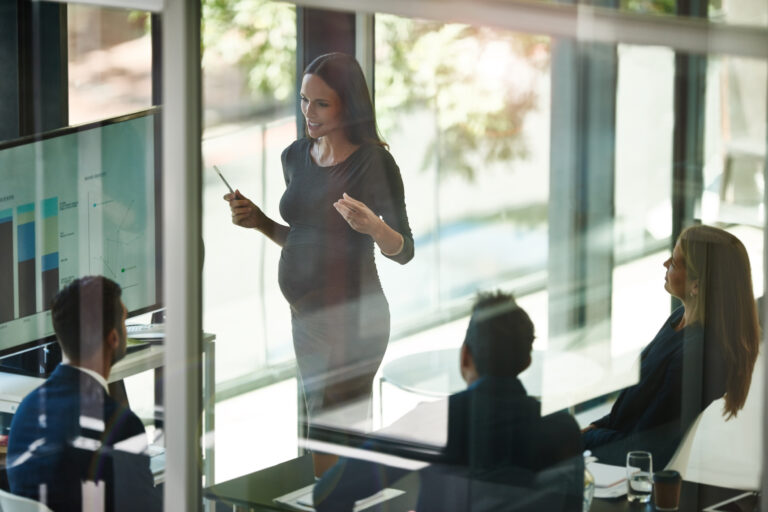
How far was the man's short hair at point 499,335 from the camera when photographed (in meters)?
2.41

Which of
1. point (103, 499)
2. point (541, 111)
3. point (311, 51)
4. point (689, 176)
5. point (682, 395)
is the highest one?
point (311, 51)

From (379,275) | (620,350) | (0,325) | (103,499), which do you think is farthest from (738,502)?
(0,325)

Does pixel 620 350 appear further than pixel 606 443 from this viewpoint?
Yes

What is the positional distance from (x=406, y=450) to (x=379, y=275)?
1.90 ft

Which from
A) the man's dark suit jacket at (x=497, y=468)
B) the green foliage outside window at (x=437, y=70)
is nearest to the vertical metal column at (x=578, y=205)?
the green foliage outside window at (x=437, y=70)

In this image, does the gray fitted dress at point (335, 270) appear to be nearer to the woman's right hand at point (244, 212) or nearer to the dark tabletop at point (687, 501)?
the woman's right hand at point (244, 212)

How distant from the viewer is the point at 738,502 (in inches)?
83.4

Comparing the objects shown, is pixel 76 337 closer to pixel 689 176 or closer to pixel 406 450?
pixel 406 450

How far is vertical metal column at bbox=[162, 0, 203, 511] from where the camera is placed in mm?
2037

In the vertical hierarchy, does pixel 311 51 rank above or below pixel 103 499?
above

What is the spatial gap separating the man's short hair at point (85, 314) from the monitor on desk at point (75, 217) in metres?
0.02

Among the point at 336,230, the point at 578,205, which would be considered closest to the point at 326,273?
the point at 336,230

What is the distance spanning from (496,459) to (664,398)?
557 mm

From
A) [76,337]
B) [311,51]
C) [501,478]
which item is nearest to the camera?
[501,478]
